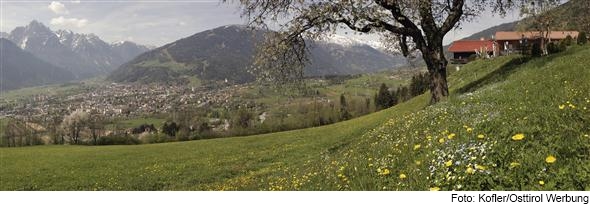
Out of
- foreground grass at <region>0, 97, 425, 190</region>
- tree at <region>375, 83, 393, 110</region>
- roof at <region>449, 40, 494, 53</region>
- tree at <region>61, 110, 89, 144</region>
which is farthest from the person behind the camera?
tree at <region>61, 110, 89, 144</region>

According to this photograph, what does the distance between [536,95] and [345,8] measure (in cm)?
1066

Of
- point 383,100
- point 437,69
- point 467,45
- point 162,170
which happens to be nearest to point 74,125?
point 383,100

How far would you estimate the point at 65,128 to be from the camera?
636 ft

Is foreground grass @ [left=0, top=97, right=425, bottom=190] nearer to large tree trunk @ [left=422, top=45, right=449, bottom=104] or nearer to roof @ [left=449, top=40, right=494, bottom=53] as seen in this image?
large tree trunk @ [left=422, top=45, right=449, bottom=104]

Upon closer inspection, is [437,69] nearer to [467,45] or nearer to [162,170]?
[162,170]

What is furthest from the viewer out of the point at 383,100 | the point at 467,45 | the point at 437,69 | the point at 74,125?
the point at 74,125

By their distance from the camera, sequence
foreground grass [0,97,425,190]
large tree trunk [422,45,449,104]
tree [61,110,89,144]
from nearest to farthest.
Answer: large tree trunk [422,45,449,104], foreground grass [0,97,425,190], tree [61,110,89,144]

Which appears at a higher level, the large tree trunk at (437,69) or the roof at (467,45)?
the roof at (467,45)

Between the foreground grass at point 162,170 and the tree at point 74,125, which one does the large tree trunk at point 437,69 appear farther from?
the tree at point 74,125

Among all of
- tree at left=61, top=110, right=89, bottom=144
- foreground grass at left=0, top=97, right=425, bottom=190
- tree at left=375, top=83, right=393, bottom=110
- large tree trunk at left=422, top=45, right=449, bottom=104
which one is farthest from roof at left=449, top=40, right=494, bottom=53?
large tree trunk at left=422, top=45, right=449, bottom=104

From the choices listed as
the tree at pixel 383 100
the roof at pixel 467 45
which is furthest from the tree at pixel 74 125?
the roof at pixel 467 45

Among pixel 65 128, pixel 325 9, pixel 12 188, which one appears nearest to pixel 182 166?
pixel 12 188

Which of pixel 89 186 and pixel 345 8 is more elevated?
pixel 345 8
